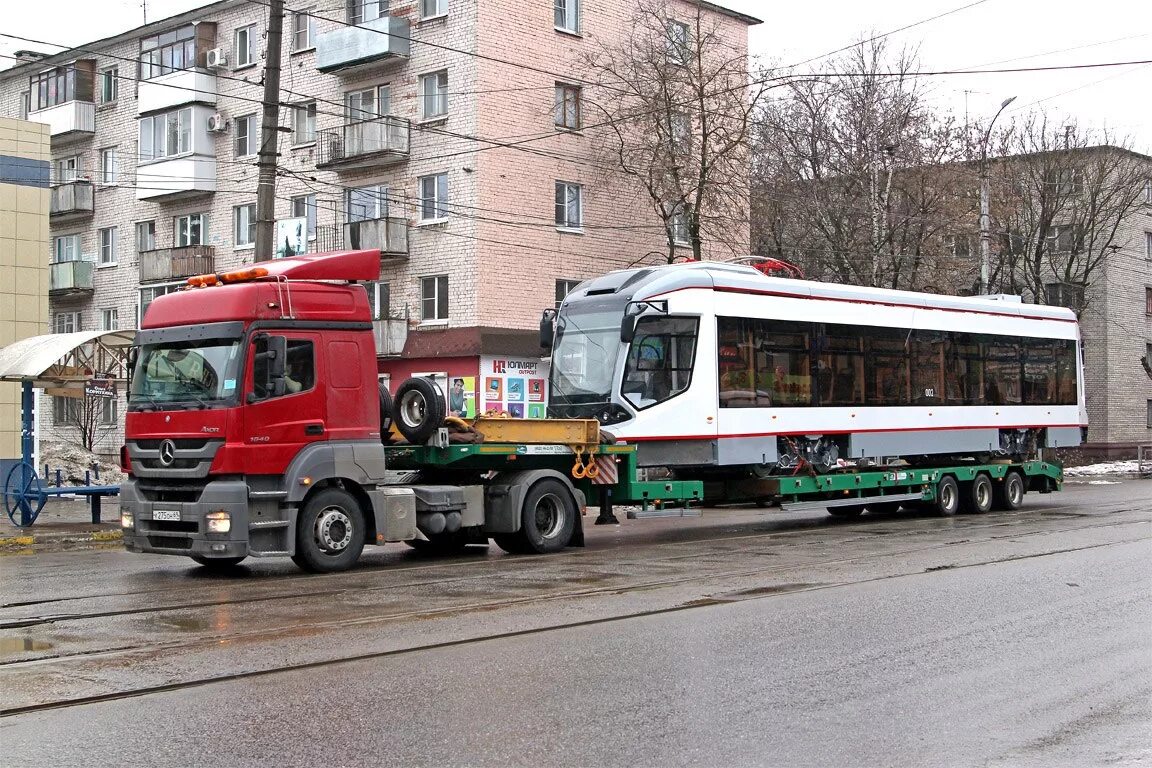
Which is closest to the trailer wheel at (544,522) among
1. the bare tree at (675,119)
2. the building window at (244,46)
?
the bare tree at (675,119)

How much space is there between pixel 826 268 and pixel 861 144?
13.8ft

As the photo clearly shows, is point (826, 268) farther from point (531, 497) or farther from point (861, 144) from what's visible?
point (531, 497)

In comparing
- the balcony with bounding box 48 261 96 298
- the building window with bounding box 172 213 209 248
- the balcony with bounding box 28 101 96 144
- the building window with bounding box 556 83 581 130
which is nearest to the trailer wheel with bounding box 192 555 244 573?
the building window with bounding box 556 83 581 130

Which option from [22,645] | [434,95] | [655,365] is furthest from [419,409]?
[434,95]

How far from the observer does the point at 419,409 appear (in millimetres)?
16031

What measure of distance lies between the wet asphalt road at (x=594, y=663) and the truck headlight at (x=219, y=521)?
0.59 metres

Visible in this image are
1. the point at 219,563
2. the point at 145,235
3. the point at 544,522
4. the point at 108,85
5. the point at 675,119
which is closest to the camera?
the point at 219,563

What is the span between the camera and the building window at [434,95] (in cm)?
3841

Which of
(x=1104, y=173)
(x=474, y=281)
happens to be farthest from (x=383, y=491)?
(x=1104, y=173)

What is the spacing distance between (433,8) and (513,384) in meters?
11.1

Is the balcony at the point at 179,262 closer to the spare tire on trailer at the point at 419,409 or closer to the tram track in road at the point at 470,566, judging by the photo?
the tram track in road at the point at 470,566

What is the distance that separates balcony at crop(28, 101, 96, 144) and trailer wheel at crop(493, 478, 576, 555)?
127 ft

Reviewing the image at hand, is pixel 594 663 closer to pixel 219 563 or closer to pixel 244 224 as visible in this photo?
pixel 219 563

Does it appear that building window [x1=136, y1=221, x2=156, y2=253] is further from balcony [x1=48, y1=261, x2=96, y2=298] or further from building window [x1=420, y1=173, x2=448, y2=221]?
building window [x1=420, y1=173, x2=448, y2=221]
